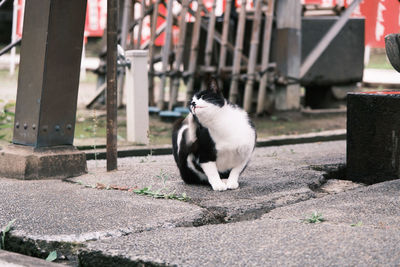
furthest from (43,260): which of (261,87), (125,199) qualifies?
(261,87)

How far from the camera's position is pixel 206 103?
3723 millimetres

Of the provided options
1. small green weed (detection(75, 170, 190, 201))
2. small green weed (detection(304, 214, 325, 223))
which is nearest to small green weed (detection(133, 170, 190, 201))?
small green weed (detection(75, 170, 190, 201))

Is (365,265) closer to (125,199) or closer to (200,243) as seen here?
(200,243)

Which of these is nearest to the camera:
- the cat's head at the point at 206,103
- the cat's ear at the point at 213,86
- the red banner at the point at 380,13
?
the cat's head at the point at 206,103

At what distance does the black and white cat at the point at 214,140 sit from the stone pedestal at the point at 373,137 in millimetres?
690

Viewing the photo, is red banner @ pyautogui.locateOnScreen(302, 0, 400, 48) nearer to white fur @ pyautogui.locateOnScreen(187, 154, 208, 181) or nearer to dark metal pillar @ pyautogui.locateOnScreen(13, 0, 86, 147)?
dark metal pillar @ pyautogui.locateOnScreen(13, 0, 86, 147)

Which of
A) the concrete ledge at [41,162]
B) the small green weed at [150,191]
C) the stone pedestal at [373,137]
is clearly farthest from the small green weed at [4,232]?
the stone pedestal at [373,137]

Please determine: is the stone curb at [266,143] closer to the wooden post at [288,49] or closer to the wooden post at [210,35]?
the wooden post at [288,49]

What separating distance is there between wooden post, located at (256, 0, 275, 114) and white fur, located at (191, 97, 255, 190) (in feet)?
13.7

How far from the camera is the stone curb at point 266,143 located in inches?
224

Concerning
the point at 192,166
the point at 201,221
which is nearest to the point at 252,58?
the point at 192,166

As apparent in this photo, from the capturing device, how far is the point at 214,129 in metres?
3.77

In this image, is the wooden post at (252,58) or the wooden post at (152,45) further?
the wooden post at (152,45)

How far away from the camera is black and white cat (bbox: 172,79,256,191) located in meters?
3.76
